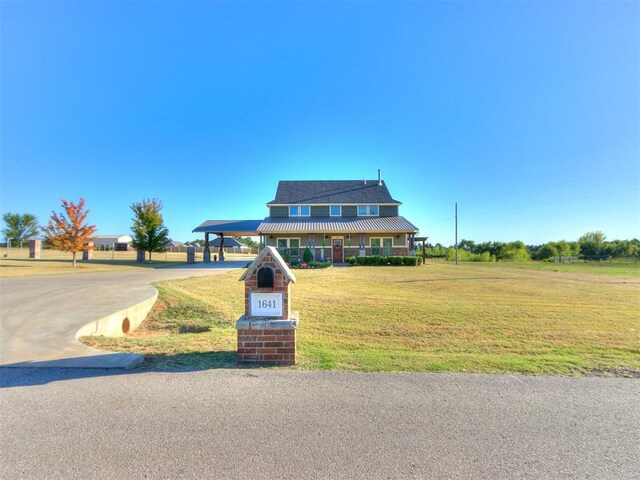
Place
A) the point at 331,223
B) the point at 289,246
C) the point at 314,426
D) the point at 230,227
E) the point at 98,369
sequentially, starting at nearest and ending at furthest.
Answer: the point at 314,426 < the point at 98,369 < the point at 289,246 < the point at 331,223 < the point at 230,227

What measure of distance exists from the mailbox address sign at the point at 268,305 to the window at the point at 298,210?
26142 mm

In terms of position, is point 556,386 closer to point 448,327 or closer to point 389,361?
point 389,361

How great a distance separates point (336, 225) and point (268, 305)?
23.6m

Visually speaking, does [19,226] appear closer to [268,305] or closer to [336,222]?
[336,222]

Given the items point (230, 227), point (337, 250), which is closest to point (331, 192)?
point (337, 250)

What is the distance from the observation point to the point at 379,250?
27.7m

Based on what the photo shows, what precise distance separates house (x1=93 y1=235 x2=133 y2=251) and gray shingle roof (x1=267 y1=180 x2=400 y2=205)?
60.8 metres

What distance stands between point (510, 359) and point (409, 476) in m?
3.32

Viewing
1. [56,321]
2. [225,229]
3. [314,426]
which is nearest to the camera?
[314,426]

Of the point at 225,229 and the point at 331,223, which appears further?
the point at 225,229

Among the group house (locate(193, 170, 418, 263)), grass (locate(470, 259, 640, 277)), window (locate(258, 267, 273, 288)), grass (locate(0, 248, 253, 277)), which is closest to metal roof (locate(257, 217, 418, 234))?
house (locate(193, 170, 418, 263))

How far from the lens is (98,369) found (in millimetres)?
3936

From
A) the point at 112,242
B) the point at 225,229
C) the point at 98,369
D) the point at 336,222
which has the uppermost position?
the point at 112,242

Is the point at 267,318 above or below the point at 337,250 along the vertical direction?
below
